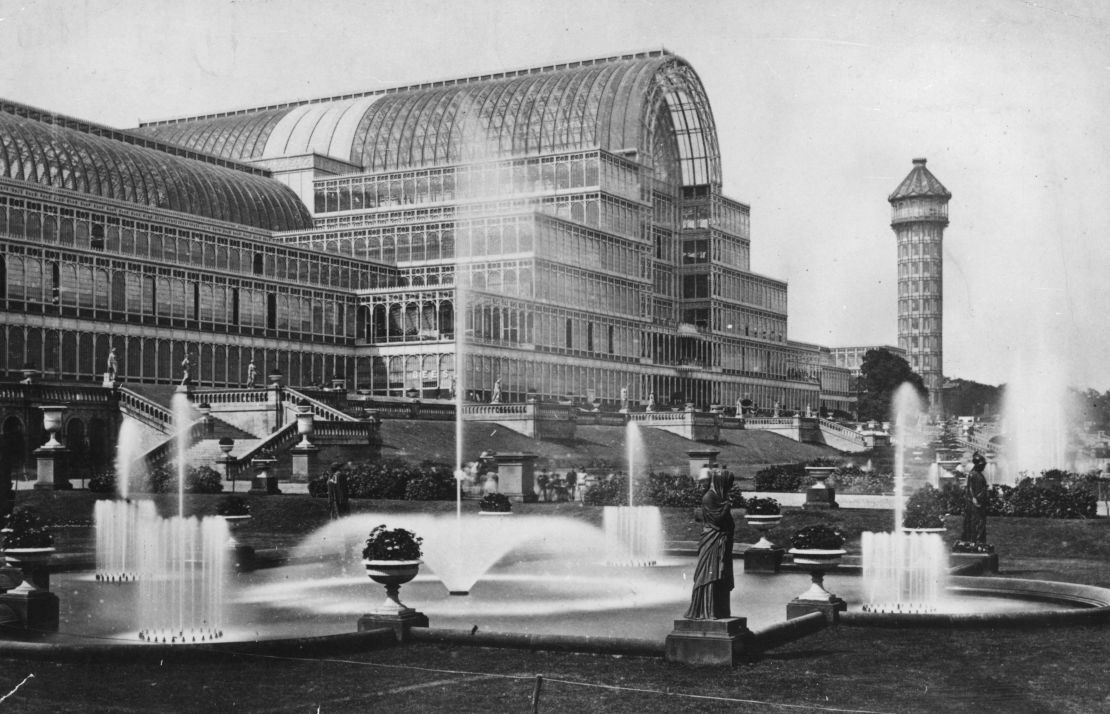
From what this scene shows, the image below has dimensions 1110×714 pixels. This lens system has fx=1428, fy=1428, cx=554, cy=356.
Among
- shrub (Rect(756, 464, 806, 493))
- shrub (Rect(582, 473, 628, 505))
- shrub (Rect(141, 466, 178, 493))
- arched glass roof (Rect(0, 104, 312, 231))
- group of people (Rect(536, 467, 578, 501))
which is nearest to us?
shrub (Rect(582, 473, 628, 505))

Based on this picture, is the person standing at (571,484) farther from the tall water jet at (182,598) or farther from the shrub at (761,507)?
the shrub at (761,507)

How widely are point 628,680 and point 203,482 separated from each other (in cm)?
3809

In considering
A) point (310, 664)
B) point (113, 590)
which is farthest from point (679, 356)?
point (310, 664)

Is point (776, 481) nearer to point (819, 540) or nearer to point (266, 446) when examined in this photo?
Result: point (266, 446)

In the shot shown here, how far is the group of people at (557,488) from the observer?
5191 centimetres

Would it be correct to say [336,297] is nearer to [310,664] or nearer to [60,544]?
[60,544]

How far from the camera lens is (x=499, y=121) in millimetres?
144500

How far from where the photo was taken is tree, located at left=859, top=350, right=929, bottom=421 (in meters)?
148

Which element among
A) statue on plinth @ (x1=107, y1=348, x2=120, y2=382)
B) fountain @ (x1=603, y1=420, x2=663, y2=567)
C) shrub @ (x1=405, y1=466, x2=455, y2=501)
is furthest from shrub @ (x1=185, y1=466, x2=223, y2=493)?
statue on plinth @ (x1=107, y1=348, x2=120, y2=382)

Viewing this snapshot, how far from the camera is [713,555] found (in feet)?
62.7

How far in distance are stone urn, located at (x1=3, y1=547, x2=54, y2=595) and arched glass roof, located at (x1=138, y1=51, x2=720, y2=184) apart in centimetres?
11380

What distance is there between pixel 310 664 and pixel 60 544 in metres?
23.6

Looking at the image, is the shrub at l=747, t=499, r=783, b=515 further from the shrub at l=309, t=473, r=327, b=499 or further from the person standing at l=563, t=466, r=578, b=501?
the shrub at l=309, t=473, r=327, b=499

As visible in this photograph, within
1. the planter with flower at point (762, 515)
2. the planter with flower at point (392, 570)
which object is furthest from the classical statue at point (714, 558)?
the planter with flower at point (762, 515)
